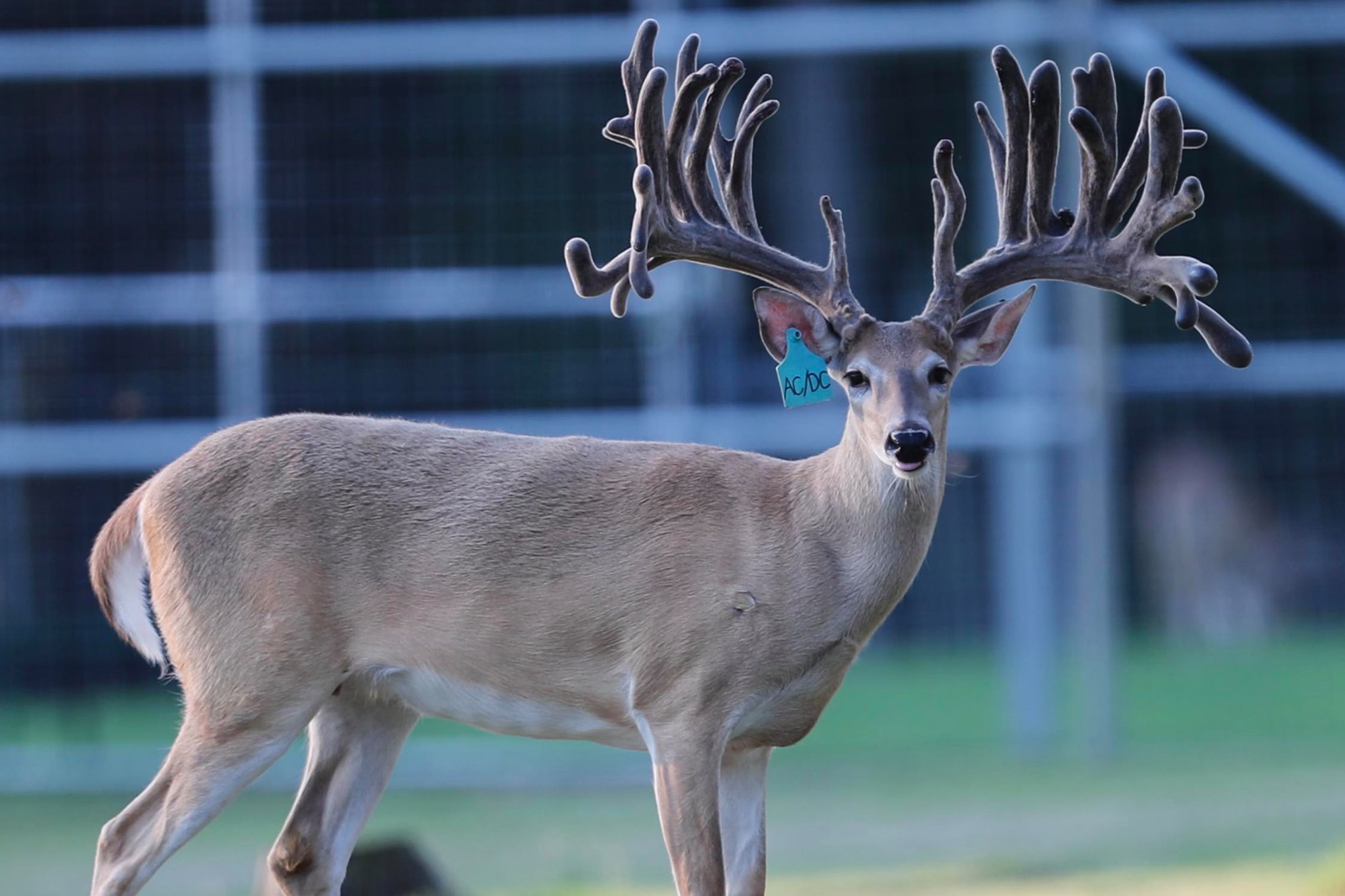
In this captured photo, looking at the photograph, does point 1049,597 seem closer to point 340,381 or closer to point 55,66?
point 340,381

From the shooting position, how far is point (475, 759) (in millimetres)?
10383

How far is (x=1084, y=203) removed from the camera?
18.3ft

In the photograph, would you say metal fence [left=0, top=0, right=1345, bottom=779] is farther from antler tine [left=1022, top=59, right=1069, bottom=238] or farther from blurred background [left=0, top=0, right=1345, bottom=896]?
antler tine [left=1022, top=59, right=1069, bottom=238]

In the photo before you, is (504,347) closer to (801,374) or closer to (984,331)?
(801,374)

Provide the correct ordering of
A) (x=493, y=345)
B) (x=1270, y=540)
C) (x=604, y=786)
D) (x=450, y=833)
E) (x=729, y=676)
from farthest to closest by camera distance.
Answer: (x=1270, y=540), (x=493, y=345), (x=604, y=786), (x=450, y=833), (x=729, y=676)

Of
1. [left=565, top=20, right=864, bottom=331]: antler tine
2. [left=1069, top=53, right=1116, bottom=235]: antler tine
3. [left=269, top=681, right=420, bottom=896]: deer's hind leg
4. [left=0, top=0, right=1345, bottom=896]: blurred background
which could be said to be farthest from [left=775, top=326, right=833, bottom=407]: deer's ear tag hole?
[left=0, top=0, right=1345, bottom=896]: blurred background

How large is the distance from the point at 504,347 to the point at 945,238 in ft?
19.6

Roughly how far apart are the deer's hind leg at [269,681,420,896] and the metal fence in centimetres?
448

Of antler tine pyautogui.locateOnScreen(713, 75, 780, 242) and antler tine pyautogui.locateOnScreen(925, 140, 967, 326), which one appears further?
antler tine pyautogui.locateOnScreen(713, 75, 780, 242)

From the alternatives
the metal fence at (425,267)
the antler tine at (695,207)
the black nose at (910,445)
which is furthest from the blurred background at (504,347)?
the black nose at (910,445)

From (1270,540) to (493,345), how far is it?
719 cm

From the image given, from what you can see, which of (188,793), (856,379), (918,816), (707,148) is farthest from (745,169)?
(918,816)

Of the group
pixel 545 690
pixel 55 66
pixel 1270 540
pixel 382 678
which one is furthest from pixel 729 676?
pixel 1270 540

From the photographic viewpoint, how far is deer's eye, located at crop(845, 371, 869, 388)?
5398 mm
